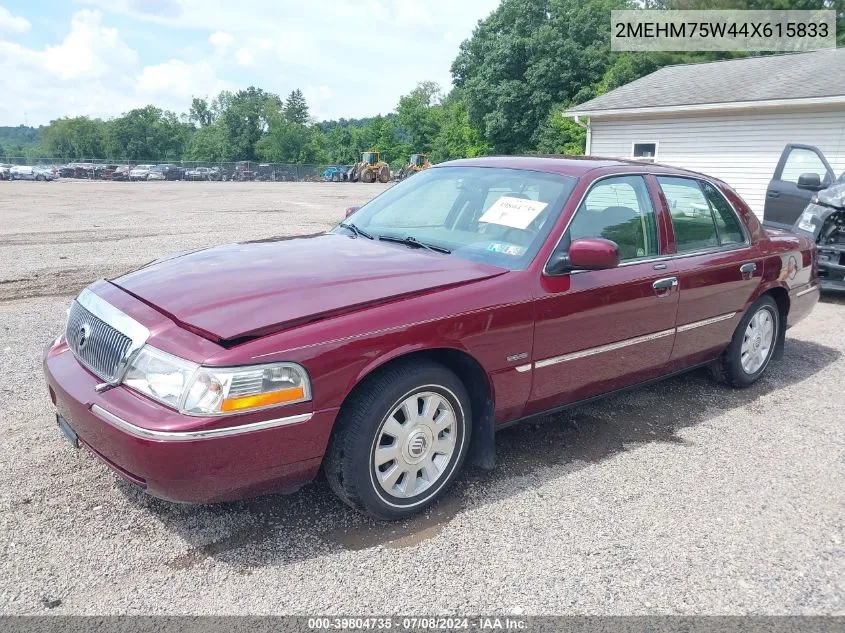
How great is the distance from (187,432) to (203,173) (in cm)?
6403

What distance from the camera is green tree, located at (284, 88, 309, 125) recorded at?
331ft

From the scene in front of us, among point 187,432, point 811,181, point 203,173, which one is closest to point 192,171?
point 203,173

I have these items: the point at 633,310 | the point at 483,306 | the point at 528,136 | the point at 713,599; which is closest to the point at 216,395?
the point at 483,306

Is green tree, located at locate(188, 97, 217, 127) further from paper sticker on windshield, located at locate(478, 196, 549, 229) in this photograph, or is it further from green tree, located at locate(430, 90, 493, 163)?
paper sticker on windshield, located at locate(478, 196, 549, 229)

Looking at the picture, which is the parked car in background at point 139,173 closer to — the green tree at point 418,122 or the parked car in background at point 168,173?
the parked car in background at point 168,173

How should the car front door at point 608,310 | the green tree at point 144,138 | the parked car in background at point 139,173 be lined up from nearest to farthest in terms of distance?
the car front door at point 608,310, the parked car in background at point 139,173, the green tree at point 144,138

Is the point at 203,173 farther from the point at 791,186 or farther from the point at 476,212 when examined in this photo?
the point at 476,212

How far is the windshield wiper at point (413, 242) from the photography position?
3666mm

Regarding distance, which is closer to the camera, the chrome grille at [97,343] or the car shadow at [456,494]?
the chrome grille at [97,343]

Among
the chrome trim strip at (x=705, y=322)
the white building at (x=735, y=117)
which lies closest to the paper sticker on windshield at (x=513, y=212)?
the chrome trim strip at (x=705, y=322)

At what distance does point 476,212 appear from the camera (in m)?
3.98

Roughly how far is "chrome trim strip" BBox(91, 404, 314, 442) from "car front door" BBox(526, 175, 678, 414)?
1389mm

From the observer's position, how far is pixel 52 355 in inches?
130

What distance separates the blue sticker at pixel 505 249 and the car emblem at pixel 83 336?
201 centimetres
